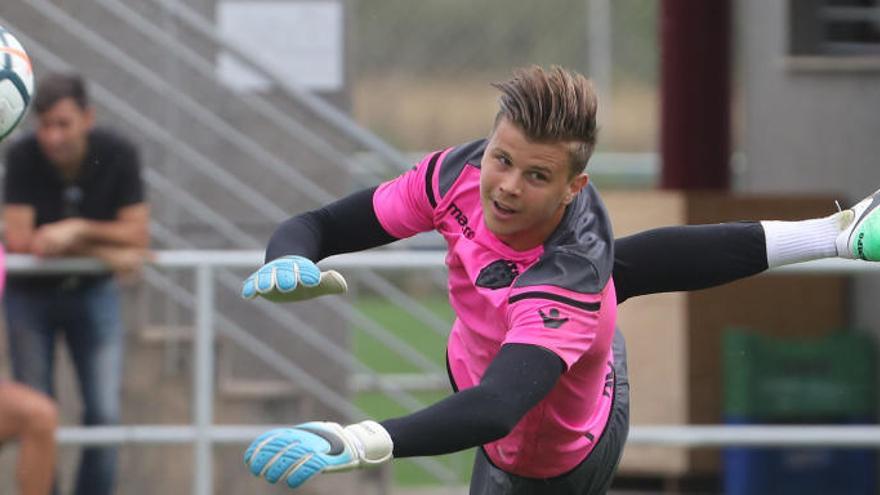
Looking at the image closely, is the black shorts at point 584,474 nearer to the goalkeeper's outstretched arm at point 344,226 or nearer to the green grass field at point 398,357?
the goalkeeper's outstretched arm at point 344,226

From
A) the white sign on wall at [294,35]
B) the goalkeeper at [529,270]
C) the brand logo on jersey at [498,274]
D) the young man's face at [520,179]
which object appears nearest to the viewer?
the goalkeeper at [529,270]

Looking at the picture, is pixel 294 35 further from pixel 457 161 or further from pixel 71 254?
pixel 457 161

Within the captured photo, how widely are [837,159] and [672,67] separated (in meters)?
1.02

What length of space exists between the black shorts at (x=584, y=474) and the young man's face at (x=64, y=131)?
274 cm

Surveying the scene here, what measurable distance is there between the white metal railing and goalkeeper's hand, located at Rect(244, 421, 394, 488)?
3.18 meters

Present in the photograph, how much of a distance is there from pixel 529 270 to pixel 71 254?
297 cm

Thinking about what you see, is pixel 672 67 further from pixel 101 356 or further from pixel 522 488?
pixel 522 488

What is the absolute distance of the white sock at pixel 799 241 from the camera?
455 centimetres

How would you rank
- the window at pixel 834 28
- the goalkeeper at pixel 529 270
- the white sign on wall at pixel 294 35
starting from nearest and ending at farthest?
the goalkeeper at pixel 529 270 → the white sign on wall at pixel 294 35 → the window at pixel 834 28

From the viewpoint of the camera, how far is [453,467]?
34.9 feet

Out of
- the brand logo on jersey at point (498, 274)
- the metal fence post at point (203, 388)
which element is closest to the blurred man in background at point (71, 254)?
the metal fence post at point (203, 388)

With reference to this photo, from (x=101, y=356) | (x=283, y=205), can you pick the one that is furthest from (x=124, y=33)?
(x=101, y=356)

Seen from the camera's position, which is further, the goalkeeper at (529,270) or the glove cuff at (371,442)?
the goalkeeper at (529,270)

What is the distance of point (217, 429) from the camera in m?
6.64
